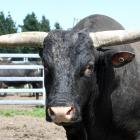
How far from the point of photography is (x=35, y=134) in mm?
11023

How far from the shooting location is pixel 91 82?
20.7 ft

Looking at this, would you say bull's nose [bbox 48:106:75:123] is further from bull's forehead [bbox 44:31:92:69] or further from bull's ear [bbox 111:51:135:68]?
bull's ear [bbox 111:51:135:68]

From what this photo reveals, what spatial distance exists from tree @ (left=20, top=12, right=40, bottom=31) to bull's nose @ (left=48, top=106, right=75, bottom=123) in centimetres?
5315

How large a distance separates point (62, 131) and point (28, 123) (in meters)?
1.57

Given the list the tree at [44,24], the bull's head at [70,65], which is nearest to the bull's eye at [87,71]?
the bull's head at [70,65]

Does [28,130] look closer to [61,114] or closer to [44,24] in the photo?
[61,114]

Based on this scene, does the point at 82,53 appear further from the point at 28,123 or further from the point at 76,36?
the point at 28,123

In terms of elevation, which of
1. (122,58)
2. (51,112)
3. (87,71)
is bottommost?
(51,112)

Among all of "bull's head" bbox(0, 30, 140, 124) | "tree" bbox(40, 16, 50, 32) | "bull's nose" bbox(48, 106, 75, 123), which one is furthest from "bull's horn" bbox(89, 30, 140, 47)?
"tree" bbox(40, 16, 50, 32)

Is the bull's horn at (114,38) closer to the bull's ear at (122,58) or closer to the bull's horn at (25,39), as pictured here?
the bull's ear at (122,58)

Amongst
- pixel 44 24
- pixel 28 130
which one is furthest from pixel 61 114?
pixel 44 24

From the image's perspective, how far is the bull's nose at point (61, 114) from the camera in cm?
553

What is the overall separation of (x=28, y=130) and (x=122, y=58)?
18.3ft

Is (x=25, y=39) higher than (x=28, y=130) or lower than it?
higher
